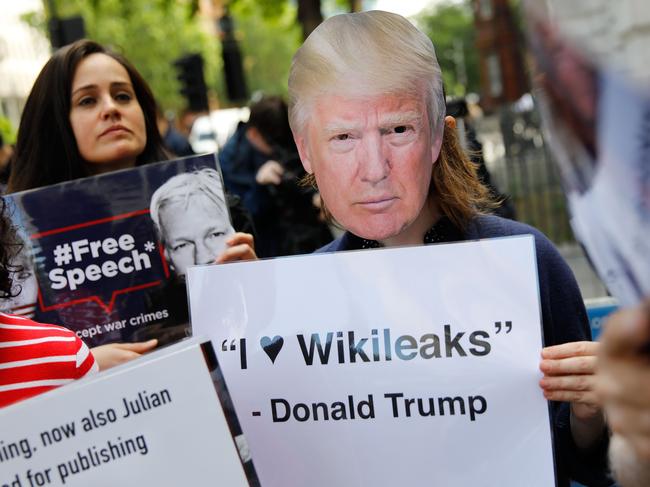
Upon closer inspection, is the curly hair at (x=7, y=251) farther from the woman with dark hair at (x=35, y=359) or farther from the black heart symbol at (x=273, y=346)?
the black heart symbol at (x=273, y=346)

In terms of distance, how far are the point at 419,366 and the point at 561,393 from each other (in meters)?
0.25

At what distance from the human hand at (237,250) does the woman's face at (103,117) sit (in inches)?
21.7

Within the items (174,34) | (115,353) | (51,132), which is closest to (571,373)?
(115,353)

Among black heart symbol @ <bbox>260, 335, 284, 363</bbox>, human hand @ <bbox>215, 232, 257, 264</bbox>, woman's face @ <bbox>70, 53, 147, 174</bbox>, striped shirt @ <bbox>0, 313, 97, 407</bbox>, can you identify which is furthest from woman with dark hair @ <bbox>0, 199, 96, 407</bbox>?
woman's face @ <bbox>70, 53, 147, 174</bbox>

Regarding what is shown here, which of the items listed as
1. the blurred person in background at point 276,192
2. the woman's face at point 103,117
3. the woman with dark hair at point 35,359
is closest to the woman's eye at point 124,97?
the woman's face at point 103,117

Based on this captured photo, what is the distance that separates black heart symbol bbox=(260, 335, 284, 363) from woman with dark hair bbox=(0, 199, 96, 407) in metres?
0.33

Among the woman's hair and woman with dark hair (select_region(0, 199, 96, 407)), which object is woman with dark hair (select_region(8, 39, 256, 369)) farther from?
woman with dark hair (select_region(0, 199, 96, 407))

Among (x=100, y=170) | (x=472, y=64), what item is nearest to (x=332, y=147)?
(x=100, y=170)

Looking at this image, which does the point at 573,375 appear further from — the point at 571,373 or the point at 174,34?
the point at 174,34

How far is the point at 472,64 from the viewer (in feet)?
185

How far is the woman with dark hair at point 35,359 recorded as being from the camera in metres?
1.54

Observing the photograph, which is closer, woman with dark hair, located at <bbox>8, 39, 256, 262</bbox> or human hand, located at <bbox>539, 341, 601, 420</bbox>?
human hand, located at <bbox>539, 341, 601, 420</bbox>

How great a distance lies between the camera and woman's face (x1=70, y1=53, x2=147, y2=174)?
258 cm

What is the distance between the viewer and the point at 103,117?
Answer: 2578mm
